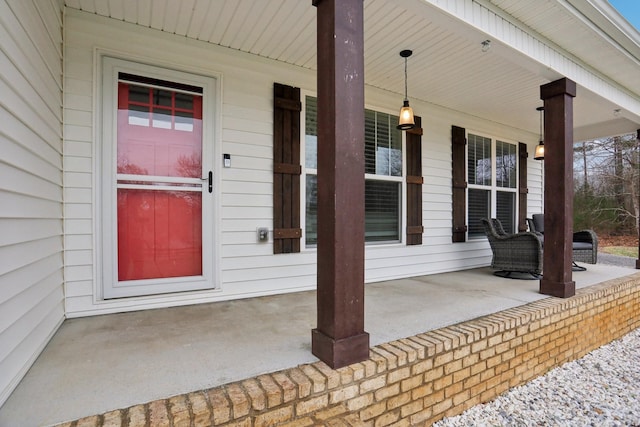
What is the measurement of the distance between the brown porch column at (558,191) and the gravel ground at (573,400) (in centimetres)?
69

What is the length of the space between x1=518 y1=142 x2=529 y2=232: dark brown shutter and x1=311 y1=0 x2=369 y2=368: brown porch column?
16.4ft

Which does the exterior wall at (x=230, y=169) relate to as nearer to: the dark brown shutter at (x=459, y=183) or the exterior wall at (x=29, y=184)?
the exterior wall at (x=29, y=184)

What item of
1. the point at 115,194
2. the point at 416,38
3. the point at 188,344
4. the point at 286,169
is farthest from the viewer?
the point at 286,169

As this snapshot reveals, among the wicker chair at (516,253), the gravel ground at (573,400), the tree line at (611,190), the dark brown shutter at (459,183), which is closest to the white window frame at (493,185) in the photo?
the dark brown shutter at (459,183)

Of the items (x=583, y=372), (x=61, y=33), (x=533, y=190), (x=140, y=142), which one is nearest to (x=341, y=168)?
(x=140, y=142)

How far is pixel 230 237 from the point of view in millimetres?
3066

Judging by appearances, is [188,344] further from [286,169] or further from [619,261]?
[619,261]

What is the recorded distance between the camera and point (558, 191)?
3.18m

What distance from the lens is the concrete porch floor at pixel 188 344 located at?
1.42 metres

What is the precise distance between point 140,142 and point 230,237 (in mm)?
1109

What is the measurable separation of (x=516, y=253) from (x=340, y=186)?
11.2 ft

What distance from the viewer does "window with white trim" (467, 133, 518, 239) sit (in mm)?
5066

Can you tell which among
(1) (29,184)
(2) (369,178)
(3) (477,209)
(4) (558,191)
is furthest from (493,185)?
(1) (29,184)

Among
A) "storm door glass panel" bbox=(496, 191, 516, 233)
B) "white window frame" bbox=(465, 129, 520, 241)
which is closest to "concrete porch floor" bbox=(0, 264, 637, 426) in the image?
"white window frame" bbox=(465, 129, 520, 241)
